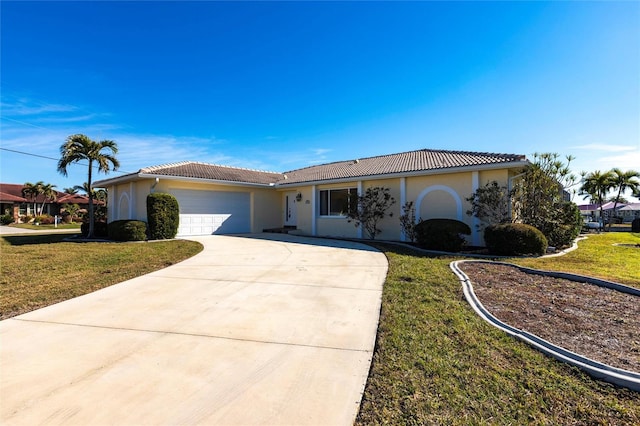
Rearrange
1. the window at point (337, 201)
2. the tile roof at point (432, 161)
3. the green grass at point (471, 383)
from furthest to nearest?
the window at point (337, 201) < the tile roof at point (432, 161) < the green grass at point (471, 383)

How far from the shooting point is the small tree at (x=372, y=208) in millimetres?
13637

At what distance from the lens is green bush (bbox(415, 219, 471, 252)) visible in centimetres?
1035

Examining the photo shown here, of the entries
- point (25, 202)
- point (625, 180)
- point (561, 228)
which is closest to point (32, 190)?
point (25, 202)

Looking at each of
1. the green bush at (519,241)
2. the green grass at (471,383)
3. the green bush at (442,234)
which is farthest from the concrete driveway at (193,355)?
the green bush at (519,241)

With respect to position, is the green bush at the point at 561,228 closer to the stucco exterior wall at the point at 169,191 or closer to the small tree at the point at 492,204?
the small tree at the point at 492,204

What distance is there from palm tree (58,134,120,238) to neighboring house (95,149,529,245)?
1.03 meters

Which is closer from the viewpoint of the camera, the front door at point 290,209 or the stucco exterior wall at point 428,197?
the stucco exterior wall at point 428,197

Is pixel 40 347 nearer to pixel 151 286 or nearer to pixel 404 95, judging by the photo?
pixel 151 286

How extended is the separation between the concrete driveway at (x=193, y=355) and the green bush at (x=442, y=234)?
5799mm

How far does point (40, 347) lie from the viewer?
3254 millimetres

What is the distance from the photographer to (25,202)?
35469mm

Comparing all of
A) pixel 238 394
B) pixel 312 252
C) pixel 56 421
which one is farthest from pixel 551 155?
pixel 56 421

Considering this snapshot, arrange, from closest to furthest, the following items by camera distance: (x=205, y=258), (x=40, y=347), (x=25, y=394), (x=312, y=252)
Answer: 1. (x=25, y=394)
2. (x=40, y=347)
3. (x=205, y=258)
4. (x=312, y=252)

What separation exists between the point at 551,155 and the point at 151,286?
13.7 metres
